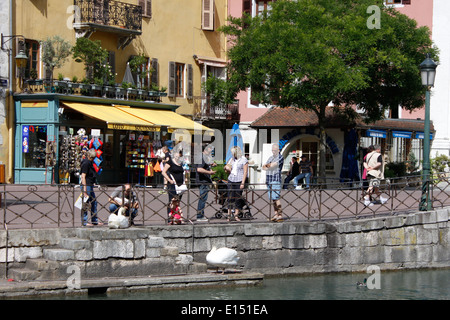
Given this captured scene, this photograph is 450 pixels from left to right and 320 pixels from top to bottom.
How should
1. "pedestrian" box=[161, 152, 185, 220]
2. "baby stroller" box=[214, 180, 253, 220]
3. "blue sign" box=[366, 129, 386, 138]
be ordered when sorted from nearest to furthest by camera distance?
"baby stroller" box=[214, 180, 253, 220] < "pedestrian" box=[161, 152, 185, 220] < "blue sign" box=[366, 129, 386, 138]

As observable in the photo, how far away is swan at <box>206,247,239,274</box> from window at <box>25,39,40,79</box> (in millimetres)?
13952

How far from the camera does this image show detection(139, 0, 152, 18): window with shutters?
30.6 m

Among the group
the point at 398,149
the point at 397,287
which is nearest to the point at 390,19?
the point at 398,149

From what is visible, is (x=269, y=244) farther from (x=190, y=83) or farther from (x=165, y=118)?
(x=190, y=83)

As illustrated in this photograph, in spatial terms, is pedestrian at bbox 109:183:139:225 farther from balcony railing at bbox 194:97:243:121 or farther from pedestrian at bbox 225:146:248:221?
balcony railing at bbox 194:97:243:121

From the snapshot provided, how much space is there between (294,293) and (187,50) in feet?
63.2

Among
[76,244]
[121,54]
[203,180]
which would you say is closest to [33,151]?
[121,54]

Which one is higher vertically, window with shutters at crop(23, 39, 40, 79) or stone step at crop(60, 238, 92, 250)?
window with shutters at crop(23, 39, 40, 79)

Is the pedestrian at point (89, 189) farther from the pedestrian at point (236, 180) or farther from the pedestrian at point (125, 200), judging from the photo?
the pedestrian at point (236, 180)

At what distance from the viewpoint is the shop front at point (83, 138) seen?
26.5m

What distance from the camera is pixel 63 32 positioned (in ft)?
91.3

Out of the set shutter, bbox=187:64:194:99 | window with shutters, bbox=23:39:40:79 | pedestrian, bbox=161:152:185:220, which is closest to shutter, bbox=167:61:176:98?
shutter, bbox=187:64:194:99

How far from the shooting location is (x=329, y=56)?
26.2m

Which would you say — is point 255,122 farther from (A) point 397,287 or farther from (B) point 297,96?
(A) point 397,287
